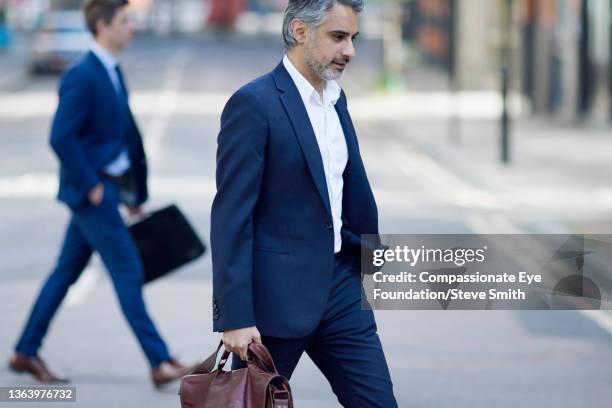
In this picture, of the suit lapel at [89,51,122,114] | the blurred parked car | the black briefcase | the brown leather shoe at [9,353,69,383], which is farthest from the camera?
the blurred parked car

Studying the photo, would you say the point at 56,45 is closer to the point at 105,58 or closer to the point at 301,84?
the point at 105,58

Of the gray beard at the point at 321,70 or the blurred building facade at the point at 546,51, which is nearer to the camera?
the gray beard at the point at 321,70

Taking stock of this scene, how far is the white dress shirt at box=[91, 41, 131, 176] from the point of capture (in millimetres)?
7680

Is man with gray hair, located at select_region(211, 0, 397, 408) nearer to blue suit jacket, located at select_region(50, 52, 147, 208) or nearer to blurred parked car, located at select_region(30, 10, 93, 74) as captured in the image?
blue suit jacket, located at select_region(50, 52, 147, 208)

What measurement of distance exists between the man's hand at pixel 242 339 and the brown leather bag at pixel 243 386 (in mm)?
21

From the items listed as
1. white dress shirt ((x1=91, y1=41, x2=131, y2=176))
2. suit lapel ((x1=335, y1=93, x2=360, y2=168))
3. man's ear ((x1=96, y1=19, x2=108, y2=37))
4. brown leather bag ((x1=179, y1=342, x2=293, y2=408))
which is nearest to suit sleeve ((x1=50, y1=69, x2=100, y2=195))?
white dress shirt ((x1=91, y1=41, x2=131, y2=176))

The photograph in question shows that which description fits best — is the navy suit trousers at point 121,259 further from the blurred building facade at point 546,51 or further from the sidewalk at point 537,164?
the blurred building facade at point 546,51

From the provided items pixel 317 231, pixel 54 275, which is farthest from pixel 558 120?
pixel 317 231

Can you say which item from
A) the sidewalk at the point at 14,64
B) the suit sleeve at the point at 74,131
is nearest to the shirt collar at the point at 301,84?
the suit sleeve at the point at 74,131

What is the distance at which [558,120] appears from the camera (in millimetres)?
24547

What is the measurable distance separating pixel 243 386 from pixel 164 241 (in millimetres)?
3633

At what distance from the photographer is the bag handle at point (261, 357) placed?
462 cm

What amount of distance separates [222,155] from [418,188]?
11.9 metres

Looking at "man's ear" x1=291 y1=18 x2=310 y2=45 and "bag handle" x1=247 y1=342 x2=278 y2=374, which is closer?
"bag handle" x1=247 y1=342 x2=278 y2=374
